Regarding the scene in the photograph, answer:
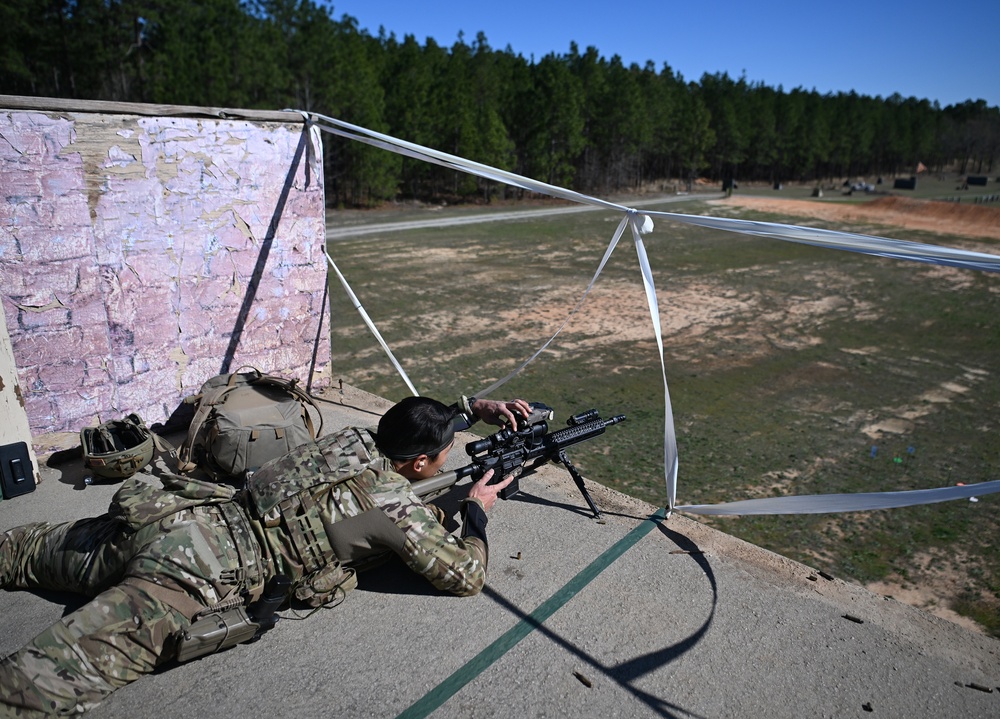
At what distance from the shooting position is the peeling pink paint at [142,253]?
410 centimetres

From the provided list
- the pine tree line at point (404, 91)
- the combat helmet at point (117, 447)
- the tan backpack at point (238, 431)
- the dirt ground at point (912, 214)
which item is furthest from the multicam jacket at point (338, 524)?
the pine tree line at point (404, 91)

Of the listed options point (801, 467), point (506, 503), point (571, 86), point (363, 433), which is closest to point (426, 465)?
point (363, 433)

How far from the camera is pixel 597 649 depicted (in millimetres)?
2930

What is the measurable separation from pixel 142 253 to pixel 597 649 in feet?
12.6

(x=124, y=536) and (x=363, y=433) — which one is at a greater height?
(x=363, y=433)

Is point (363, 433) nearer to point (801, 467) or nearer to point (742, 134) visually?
point (801, 467)

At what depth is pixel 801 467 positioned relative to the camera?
5309 millimetres

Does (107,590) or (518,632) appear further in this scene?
(518,632)

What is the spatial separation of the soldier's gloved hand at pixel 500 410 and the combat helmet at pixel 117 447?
2.17 metres

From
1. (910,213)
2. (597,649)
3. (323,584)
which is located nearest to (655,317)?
(597,649)

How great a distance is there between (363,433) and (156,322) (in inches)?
92.3

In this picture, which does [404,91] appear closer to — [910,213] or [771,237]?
[910,213]

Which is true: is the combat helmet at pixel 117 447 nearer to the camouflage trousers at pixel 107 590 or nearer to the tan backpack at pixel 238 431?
the tan backpack at pixel 238 431

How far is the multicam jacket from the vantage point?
292 cm
